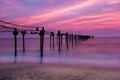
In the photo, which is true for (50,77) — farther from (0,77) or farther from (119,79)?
(119,79)

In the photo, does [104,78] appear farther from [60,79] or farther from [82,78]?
[60,79]

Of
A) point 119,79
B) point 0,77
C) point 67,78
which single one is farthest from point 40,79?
point 119,79

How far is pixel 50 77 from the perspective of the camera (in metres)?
12.7

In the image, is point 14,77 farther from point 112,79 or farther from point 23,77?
point 112,79

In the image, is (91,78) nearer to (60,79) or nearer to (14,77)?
(60,79)

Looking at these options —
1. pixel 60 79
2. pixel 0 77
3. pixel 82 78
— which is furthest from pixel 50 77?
pixel 0 77

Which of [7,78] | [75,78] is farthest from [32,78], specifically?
[75,78]

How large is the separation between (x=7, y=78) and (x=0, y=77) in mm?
516

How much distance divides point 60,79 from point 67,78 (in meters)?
0.46

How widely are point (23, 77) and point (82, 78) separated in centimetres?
332

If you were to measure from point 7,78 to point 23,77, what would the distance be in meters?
0.89

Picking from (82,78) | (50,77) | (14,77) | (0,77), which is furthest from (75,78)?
(0,77)

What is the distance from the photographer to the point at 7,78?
475 inches

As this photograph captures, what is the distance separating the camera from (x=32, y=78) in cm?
1215
